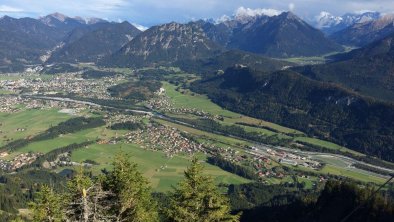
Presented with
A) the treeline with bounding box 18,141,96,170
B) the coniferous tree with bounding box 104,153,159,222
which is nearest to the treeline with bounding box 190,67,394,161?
the treeline with bounding box 18,141,96,170

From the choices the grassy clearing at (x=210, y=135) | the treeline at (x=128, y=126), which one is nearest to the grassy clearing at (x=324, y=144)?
the grassy clearing at (x=210, y=135)

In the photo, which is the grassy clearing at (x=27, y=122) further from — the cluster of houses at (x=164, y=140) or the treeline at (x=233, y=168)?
the treeline at (x=233, y=168)

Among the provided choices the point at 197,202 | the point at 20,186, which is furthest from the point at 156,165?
the point at 197,202

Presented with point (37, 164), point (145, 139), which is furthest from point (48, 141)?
point (145, 139)

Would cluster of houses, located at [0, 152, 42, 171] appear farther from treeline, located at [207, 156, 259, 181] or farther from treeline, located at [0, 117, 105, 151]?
treeline, located at [207, 156, 259, 181]

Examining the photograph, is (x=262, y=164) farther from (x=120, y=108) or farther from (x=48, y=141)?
(x=120, y=108)

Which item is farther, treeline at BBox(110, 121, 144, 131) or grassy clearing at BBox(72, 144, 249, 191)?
treeline at BBox(110, 121, 144, 131)
